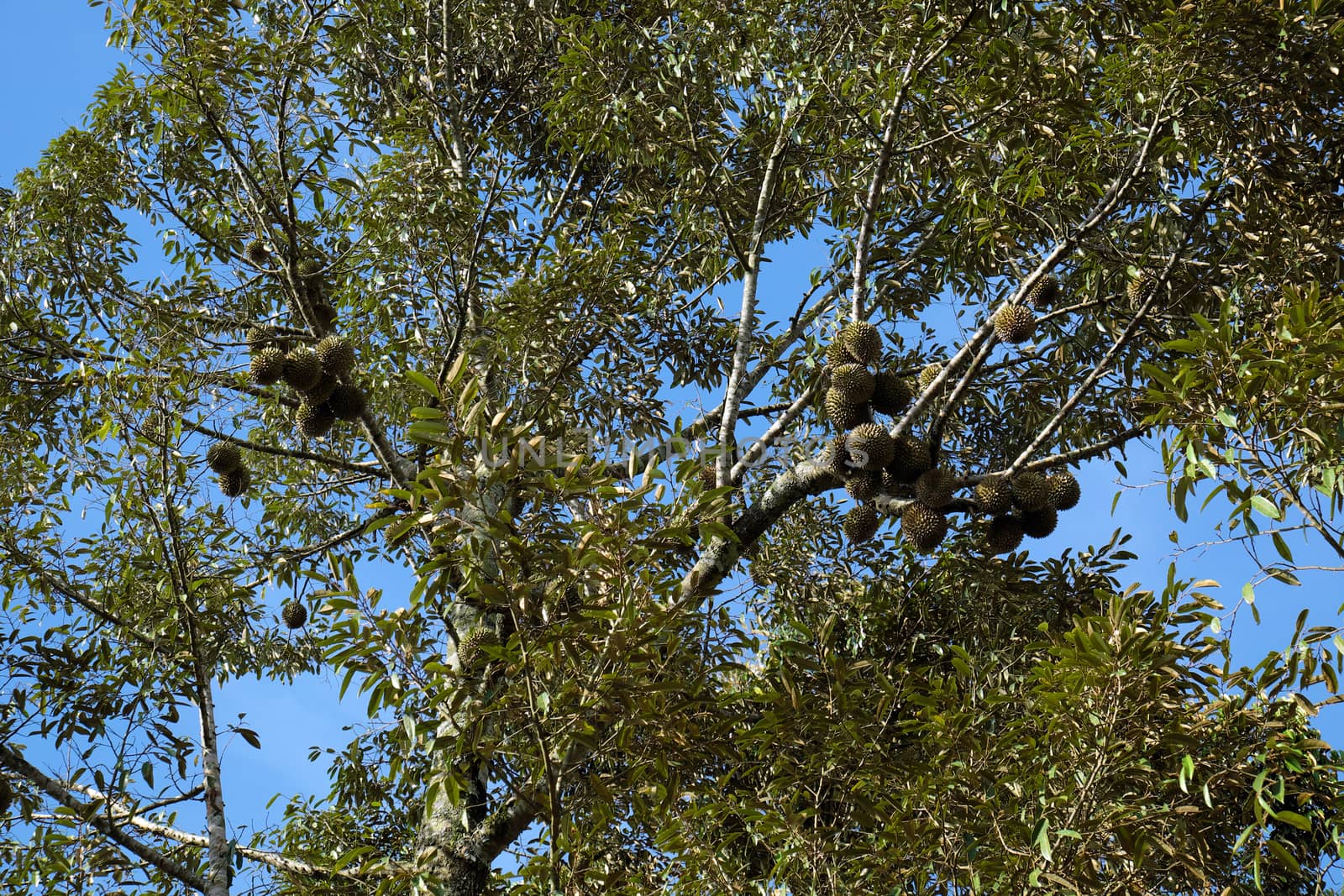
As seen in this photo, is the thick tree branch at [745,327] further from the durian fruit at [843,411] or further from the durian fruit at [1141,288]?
the durian fruit at [1141,288]

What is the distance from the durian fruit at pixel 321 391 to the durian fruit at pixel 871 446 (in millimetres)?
2109


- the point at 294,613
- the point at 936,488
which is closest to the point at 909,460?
the point at 936,488

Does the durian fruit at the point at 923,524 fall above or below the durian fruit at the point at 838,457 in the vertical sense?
below

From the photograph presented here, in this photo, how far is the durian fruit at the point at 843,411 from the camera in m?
4.43

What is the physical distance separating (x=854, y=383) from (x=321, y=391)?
2.16 meters

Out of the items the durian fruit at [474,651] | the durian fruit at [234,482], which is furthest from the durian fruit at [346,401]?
the durian fruit at [474,651]

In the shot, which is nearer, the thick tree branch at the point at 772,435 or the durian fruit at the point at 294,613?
the thick tree branch at the point at 772,435

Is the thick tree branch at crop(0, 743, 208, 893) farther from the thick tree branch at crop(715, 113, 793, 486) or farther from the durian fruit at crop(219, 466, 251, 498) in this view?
the thick tree branch at crop(715, 113, 793, 486)

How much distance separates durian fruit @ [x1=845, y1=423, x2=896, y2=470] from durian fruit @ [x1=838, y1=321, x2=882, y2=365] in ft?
1.01

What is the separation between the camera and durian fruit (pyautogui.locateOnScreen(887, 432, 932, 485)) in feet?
14.4

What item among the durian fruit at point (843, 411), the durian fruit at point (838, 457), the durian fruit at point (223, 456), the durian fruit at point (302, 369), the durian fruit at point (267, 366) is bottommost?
the durian fruit at point (838, 457)

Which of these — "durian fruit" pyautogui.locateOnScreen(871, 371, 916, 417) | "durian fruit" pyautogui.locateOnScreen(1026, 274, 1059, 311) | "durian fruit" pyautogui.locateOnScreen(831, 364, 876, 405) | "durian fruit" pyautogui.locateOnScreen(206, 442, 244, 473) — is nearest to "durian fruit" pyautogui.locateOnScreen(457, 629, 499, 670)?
"durian fruit" pyautogui.locateOnScreen(206, 442, 244, 473)

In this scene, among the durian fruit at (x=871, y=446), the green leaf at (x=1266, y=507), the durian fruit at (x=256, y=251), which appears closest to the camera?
the green leaf at (x=1266, y=507)

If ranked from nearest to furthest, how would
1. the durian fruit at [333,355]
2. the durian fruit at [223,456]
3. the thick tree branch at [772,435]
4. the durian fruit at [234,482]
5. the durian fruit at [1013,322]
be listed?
1. the durian fruit at [1013,322]
2. the durian fruit at [333,355]
3. the thick tree branch at [772,435]
4. the durian fruit at [223,456]
5. the durian fruit at [234,482]
